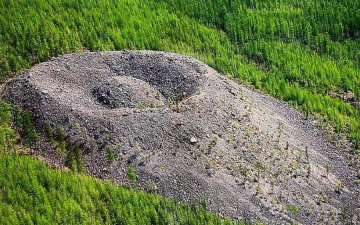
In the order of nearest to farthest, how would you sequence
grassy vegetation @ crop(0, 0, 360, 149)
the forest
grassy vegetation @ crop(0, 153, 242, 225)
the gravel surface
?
grassy vegetation @ crop(0, 153, 242, 225)
the gravel surface
the forest
grassy vegetation @ crop(0, 0, 360, 149)

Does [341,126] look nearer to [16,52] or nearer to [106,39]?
[106,39]

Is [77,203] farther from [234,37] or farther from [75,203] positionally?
[234,37]

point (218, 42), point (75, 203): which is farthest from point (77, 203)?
point (218, 42)

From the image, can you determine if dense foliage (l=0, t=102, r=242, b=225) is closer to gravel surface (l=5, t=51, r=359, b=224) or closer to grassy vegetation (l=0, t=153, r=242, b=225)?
grassy vegetation (l=0, t=153, r=242, b=225)

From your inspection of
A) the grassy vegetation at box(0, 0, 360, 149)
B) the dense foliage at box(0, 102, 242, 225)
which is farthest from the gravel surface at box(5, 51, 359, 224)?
the grassy vegetation at box(0, 0, 360, 149)

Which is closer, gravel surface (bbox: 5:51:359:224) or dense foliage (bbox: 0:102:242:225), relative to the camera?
dense foliage (bbox: 0:102:242:225)
